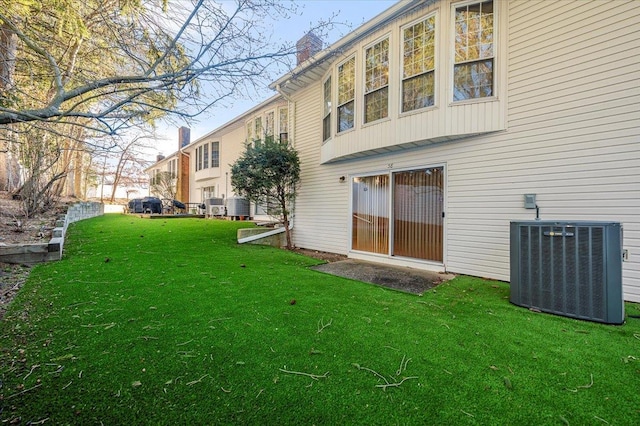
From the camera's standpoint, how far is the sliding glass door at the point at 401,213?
568cm

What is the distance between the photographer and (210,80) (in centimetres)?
359

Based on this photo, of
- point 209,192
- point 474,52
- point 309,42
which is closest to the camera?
point 309,42

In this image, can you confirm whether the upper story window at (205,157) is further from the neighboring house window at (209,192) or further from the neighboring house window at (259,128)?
the neighboring house window at (259,128)

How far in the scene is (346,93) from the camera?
7.04 m

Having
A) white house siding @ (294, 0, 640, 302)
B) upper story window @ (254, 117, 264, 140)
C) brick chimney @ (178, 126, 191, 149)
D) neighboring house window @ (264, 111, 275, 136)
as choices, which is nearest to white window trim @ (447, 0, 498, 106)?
white house siding @ (294, 0, 640, 302)

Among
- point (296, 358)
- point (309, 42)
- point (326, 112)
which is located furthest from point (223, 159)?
point (296, 358)

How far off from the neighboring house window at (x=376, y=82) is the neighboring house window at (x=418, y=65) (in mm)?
446

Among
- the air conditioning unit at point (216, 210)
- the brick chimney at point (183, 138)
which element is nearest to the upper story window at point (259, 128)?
the air conditioning unit at point (216, 210)

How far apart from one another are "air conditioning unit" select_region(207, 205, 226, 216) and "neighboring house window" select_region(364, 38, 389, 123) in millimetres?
11053

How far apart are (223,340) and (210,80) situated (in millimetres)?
3184

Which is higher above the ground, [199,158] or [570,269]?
[199,158]

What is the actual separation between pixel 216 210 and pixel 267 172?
30.3 feet

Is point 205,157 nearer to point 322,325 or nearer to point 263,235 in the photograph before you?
point 263,235

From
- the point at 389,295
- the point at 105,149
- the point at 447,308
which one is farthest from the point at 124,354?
the point at 447,308
